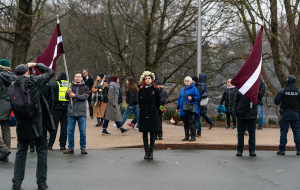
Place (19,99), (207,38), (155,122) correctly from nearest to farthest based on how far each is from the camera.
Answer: (19,99) < (155,122) < (207,38)

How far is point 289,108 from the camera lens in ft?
35.0

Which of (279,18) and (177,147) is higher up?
(279,18)

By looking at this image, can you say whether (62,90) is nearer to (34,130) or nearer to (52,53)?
(52,53)

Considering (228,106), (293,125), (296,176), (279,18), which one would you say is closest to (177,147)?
(293,125)

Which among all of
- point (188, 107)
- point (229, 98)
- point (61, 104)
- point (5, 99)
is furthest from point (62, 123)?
point (229, 98)

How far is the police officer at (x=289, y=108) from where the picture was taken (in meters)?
10.6

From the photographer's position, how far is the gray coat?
536 inches

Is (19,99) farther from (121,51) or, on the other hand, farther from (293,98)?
(121,51)

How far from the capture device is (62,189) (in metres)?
6.54

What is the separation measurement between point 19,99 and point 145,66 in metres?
15.9

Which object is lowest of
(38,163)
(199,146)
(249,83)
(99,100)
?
(199,146)

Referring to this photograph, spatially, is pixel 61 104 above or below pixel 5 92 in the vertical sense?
below

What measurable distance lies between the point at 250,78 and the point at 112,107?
492cm

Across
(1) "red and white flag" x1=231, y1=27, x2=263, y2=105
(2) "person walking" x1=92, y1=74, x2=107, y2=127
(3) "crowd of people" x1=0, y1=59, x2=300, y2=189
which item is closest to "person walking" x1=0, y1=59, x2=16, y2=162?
(3) "crowd of people" x1=0, y1=59, x2=300, y2=189
